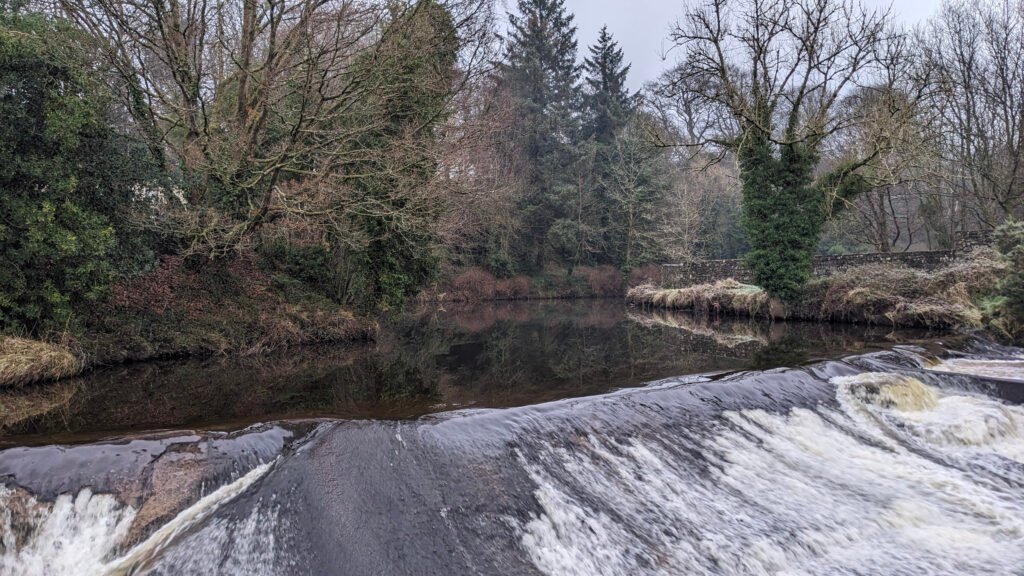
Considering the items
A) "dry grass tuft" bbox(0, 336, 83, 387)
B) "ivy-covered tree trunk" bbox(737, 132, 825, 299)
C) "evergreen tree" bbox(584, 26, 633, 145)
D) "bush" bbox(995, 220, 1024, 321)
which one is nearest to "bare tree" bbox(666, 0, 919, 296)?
"ivy-covered tree trunk" bbox(737, 132, 825, 299)

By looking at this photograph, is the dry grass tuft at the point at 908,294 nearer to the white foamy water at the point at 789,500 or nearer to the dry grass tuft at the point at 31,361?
the white foamy water at the point at 789,500

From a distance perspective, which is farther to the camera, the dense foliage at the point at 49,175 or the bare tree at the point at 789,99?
the bare tree at the point at 789,99

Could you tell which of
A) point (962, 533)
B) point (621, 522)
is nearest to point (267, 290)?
point (621, 522)

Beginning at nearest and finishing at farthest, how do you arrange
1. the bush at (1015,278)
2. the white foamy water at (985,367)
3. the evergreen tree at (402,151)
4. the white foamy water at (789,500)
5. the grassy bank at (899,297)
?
the white foamy water at (789,500)
the white foamy water at (985,367)
the bush at (1015,278)
the evergreen tree at (402,151)
the grassy bank at (899,297)

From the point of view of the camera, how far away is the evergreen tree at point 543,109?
110ft

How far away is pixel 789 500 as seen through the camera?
4691 millimetres

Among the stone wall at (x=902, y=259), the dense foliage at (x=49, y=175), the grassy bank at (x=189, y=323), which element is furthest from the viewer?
the stone wall at (x=902, y=259)

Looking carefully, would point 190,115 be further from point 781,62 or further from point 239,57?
point 781,62

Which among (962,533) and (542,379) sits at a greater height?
(542,379)

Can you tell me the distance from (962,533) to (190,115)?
43.2 feet

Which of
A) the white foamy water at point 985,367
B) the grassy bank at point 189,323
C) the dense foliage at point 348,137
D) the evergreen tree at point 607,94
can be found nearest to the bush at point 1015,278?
the dense foliage at point 348,137

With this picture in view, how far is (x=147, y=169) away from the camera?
10031 mm

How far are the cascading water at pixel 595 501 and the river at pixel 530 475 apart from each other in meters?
0.02

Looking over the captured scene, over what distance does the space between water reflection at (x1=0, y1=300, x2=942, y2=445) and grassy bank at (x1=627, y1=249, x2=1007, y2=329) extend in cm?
84
